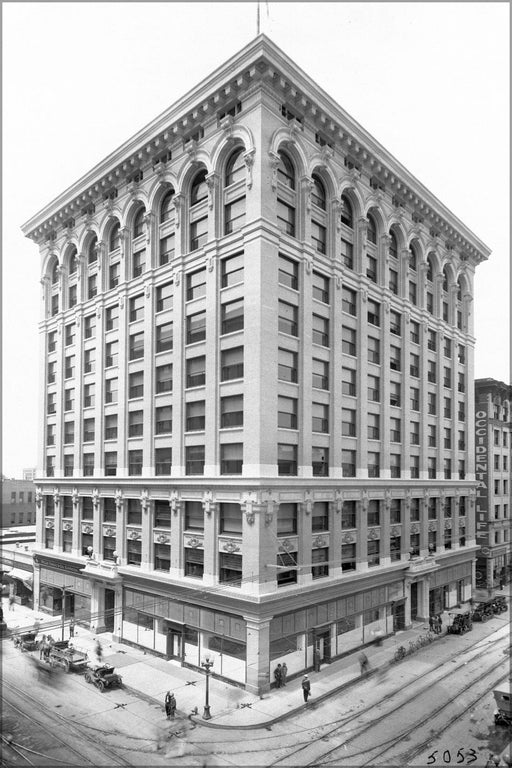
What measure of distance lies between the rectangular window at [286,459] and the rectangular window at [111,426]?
50.8ft

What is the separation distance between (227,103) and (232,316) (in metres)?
13.3

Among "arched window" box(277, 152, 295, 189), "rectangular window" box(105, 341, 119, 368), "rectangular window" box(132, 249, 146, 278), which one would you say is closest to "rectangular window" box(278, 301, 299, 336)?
"arched window" box(277, 152, 295, 189)

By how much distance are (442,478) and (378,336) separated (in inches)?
641

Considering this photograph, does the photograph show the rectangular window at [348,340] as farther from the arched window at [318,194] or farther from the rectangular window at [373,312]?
the arched window at [318,194]

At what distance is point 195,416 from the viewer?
37.1 metres

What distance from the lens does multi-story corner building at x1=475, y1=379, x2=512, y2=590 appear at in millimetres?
62469

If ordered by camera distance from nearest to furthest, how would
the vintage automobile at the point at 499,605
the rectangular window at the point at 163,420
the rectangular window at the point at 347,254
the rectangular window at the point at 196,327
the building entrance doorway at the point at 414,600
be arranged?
the rectangular window at the point at 196,327, the rectangular window at the point at 163,420, the rectangular window at the point at 347,254, the building entrance doorway at the point at 414,600, the vintage automobile at the point at 499,605

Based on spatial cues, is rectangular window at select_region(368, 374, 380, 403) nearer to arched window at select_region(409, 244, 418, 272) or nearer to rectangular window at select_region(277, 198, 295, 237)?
arched window at select_region(409, 244, 418, 272)

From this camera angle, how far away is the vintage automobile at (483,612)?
47306 mm

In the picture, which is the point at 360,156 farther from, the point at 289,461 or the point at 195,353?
the point at 289,461

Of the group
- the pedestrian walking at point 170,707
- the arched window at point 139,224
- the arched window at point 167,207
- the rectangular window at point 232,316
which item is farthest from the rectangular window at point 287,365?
the pedestrian walking at point 170,707

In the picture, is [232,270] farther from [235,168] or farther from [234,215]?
[235,168]

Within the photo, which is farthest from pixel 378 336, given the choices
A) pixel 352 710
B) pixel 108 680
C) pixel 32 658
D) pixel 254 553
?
pixel 32 658

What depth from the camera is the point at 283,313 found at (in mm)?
35000
